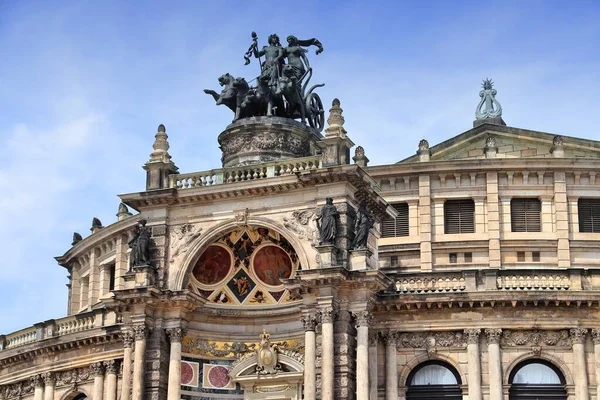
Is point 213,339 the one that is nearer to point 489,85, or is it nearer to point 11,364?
point 11,364

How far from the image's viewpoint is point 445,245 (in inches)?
2196

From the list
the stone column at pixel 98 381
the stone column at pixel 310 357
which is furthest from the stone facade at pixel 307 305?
the stone column at pixel 98 381

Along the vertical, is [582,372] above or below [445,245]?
below

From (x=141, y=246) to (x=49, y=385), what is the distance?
1249cm

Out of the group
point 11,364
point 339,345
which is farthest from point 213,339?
point 11,364

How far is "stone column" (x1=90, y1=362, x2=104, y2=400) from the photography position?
51.9m

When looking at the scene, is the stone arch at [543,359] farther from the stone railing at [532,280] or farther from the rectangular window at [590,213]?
the rectangular window at [590,213]

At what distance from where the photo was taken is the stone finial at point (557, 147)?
57.2 meters

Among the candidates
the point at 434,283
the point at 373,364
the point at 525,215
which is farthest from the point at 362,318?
the point at 525,215

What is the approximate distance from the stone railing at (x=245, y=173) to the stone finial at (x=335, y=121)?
3.50ft

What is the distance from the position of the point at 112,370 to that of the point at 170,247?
862cm

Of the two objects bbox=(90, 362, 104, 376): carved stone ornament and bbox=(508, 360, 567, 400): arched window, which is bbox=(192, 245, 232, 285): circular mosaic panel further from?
bbox=(508, 360, 567, 400): arched window

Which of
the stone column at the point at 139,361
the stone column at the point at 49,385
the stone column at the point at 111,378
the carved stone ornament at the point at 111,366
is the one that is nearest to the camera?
the stone column at the point at 139,361

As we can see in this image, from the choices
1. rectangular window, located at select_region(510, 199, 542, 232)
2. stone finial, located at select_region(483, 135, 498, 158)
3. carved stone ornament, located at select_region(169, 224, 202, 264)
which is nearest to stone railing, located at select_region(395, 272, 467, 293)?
carved stone ornament, located at select_region(169, 224, 202, 264)
